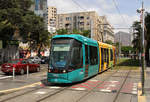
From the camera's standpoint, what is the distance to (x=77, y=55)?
12.7m

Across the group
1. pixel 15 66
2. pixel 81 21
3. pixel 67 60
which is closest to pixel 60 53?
pixel 67 60

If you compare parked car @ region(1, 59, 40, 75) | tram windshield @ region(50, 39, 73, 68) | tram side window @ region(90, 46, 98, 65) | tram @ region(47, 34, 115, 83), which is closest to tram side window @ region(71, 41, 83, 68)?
tram @ region(47, 34, 115, 83)

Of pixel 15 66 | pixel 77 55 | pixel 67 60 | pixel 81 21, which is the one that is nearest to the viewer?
pixel 67 60

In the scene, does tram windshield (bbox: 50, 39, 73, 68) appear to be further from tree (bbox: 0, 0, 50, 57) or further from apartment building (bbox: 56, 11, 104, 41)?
apartment building (bbox: 56, 11, 104, 41)

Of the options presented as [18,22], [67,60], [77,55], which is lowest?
[67,60]

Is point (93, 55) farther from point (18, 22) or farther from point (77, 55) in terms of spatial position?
point (18, 22)

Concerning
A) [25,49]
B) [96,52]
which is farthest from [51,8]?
[96,52]

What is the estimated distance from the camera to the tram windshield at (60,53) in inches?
476

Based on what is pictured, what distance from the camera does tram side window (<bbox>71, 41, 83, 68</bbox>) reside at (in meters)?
12.3

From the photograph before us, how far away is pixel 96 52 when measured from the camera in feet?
56.9

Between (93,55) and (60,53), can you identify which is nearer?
(60,53)

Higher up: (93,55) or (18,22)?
→ (18,22)

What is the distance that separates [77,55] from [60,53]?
1064mm

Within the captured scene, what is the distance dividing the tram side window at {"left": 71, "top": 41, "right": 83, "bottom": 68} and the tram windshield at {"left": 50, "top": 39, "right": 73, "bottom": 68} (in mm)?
349
